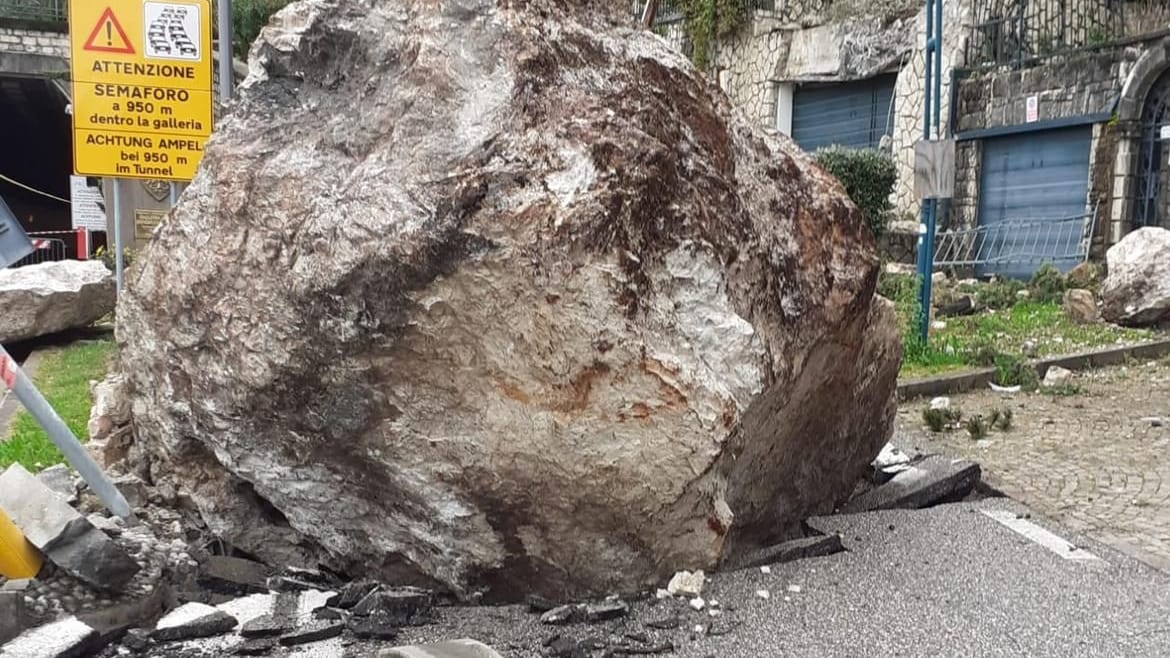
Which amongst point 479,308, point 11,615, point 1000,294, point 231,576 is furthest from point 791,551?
point 1000,294

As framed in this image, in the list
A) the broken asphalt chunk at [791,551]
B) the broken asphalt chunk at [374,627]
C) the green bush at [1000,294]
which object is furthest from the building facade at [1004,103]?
the broken asphalt chunk at [374,627]

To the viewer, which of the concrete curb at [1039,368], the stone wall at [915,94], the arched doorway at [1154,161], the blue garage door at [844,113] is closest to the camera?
the concrete curb at [1039,368]

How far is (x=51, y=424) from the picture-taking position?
10.3 ft

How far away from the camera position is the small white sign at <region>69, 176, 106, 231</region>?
54.4 feet

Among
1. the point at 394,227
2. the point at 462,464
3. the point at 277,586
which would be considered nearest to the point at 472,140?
the point at 394,227

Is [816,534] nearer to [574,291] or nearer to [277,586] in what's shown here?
[574,291]

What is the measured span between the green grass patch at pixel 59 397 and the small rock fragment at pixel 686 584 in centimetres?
303

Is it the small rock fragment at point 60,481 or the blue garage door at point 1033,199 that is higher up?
the blue garage door at point 1033,199

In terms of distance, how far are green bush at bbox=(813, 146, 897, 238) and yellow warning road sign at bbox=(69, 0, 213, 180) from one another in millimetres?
8389

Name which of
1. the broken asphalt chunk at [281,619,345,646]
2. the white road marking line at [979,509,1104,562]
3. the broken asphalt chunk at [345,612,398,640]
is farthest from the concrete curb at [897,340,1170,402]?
the broken asphalt chunk at [281,619,345,646]

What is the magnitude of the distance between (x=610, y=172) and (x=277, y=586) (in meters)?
1.81

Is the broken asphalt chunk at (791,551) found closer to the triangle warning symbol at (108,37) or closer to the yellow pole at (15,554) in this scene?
the yellow pole at (15,554)

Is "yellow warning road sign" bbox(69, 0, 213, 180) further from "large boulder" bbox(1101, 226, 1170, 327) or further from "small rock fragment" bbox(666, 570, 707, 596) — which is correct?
"large boulder" bbox(1101, 226, 1170, 327)

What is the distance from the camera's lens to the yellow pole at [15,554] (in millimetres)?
3004
